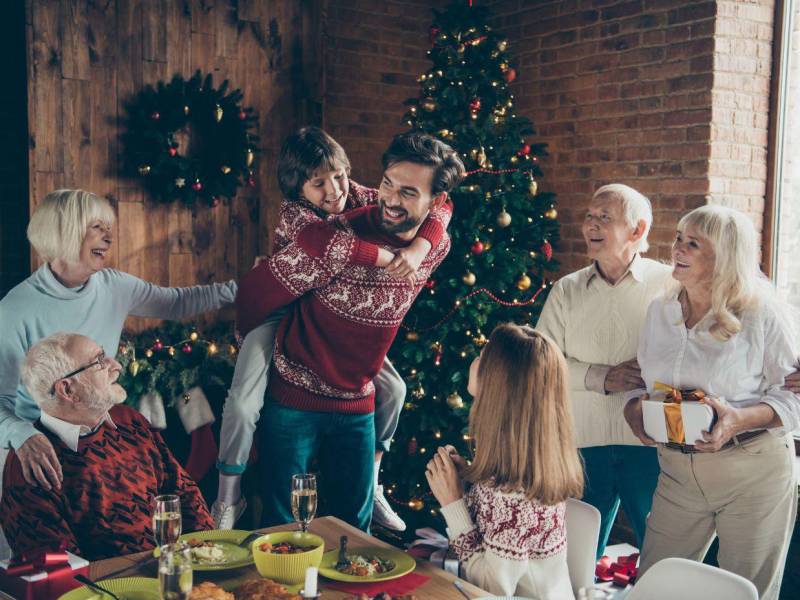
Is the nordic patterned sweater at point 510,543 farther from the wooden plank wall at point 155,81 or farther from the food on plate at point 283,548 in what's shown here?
the wooden plank wall at point 155,81

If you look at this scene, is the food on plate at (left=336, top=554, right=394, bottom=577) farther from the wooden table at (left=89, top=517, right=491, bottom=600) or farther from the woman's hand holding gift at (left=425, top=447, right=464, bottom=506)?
the woman's hand holding gift at (left=425, top=447, right=464, bottom=506)

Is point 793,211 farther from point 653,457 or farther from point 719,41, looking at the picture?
point 653,457

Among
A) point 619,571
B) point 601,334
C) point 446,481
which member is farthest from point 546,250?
point 446,481

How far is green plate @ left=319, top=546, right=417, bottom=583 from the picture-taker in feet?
6.21

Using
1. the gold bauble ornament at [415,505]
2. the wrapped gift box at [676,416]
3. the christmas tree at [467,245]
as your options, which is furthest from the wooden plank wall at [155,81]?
the wrapped gift box at [676,416]

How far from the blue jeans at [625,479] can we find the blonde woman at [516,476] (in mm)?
798

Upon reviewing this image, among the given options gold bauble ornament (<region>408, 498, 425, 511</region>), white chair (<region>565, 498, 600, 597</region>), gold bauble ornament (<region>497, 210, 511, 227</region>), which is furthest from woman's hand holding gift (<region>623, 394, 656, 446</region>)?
gold bauble ornament (<region>408, 498, 425, 511</region>)

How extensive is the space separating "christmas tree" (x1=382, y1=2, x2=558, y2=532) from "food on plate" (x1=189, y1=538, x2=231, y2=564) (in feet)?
6.80

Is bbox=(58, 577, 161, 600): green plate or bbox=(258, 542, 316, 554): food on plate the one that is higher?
bbox=(258, 542, 316, 554): food on plate

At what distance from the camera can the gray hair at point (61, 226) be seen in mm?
2725

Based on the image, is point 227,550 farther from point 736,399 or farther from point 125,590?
point 736,399

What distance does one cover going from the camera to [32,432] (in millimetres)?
2277

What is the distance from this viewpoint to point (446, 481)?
81.5 inches

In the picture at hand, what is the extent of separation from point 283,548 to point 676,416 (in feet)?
3.86
